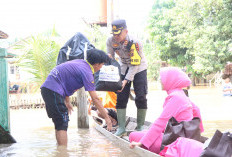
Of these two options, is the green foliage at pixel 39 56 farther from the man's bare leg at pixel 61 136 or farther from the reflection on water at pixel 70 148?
the man's bare leg at pixel 61 136

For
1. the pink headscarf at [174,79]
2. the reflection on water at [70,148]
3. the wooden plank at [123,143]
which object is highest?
the pink headscarf at [174,79]

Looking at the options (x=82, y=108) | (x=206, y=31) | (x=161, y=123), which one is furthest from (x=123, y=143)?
(x=206, y=31)

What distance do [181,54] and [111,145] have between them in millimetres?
26170

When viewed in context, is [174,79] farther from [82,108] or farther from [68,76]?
[82,108]

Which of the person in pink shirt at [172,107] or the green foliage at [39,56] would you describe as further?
the green foliage at [39,56]

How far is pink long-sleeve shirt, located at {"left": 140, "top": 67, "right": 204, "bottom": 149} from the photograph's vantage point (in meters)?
3.37

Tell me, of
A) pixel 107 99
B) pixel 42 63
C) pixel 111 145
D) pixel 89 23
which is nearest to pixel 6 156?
pixel 111 145

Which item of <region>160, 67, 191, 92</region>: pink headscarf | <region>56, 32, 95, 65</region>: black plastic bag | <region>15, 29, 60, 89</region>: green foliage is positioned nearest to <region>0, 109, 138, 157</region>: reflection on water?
Answer: <region>160, 67, 191, 92</region>: pink headscarf

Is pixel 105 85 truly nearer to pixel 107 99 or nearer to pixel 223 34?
pixel 107 99

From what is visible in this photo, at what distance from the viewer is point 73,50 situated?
5.70 m

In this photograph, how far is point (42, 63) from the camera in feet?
38.7

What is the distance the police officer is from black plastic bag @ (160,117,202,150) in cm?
215

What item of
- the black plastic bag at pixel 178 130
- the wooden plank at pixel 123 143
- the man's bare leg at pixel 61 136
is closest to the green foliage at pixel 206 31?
the wooden plank at pixel 123 143

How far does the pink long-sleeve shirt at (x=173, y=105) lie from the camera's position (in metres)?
3.37
